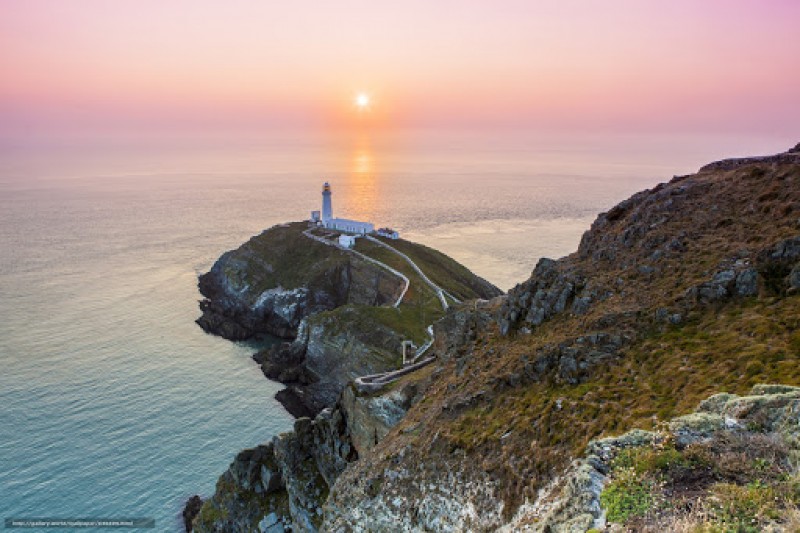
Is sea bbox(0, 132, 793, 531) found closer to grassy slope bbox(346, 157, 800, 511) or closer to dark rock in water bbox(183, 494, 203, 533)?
dark rock in water bbox(183, 494, 203, 533)

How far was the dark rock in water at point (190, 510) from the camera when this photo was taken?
125 ft

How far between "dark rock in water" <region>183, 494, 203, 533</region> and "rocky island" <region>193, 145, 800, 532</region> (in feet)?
11.1

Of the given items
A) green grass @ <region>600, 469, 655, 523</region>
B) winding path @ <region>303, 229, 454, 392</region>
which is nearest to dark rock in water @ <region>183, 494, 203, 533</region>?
winding path @ <region>303, 229, 454, 392</region>

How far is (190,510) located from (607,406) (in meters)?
34.4

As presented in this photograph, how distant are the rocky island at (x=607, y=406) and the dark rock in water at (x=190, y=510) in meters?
3.37

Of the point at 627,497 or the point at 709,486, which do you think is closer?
the point at 709,486

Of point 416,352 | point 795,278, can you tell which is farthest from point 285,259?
point 795,278

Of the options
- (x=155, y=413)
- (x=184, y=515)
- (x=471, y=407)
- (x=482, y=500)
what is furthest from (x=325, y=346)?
(x=482, y=500)

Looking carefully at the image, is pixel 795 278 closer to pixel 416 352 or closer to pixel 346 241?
pixel 416 352

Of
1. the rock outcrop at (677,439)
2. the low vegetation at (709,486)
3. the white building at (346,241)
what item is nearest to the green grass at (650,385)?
the rock outcrop at (677,439)

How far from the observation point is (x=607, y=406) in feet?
58.2

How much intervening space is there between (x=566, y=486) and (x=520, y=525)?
239 centimetres

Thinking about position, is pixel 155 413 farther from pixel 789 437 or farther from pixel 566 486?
pixel 789 437

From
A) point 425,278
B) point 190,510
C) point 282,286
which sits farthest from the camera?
point 282,286
